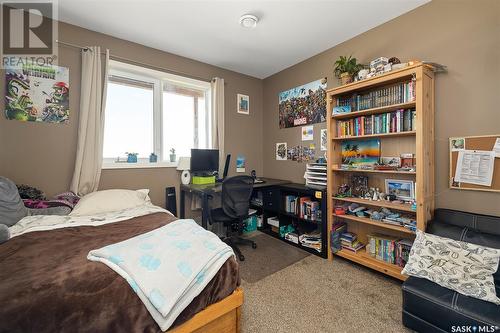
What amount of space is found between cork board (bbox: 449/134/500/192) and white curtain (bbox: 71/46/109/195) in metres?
3.58

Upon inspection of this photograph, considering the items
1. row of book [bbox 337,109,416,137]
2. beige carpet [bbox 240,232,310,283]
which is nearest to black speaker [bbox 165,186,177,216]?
beige carpet [bbox 240,232,310,283]

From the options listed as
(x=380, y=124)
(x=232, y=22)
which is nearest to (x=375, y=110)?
(x=380, y=124)

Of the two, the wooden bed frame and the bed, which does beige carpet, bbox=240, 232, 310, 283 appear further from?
the bed

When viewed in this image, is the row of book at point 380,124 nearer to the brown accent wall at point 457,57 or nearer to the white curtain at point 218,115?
the brown accent wall at point 457,57

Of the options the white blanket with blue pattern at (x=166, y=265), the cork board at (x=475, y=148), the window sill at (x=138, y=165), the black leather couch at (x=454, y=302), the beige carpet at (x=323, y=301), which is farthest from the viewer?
the window sill at (x=138, y=165)

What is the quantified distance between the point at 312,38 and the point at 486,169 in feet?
7.25

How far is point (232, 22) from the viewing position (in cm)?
240

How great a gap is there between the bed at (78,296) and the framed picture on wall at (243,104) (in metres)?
2.91

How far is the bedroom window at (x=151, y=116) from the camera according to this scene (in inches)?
109

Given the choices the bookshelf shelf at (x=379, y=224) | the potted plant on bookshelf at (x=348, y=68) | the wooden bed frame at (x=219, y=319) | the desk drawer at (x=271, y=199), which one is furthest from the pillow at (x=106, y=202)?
the potted plant on bookshelf at (x=348, y=68)

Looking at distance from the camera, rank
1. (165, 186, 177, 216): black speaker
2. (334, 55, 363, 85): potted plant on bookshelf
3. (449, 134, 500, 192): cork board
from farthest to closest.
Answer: (165, 186, 177, 216): black speaker
(334, 55, 363, 85): potted plant on bookshelf
(449, 134, 500, 192): cork board

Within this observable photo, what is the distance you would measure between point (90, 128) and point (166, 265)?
2104mm

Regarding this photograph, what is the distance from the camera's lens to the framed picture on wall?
12.5 feet

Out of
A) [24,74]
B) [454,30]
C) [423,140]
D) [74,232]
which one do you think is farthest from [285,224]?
[24,74]
